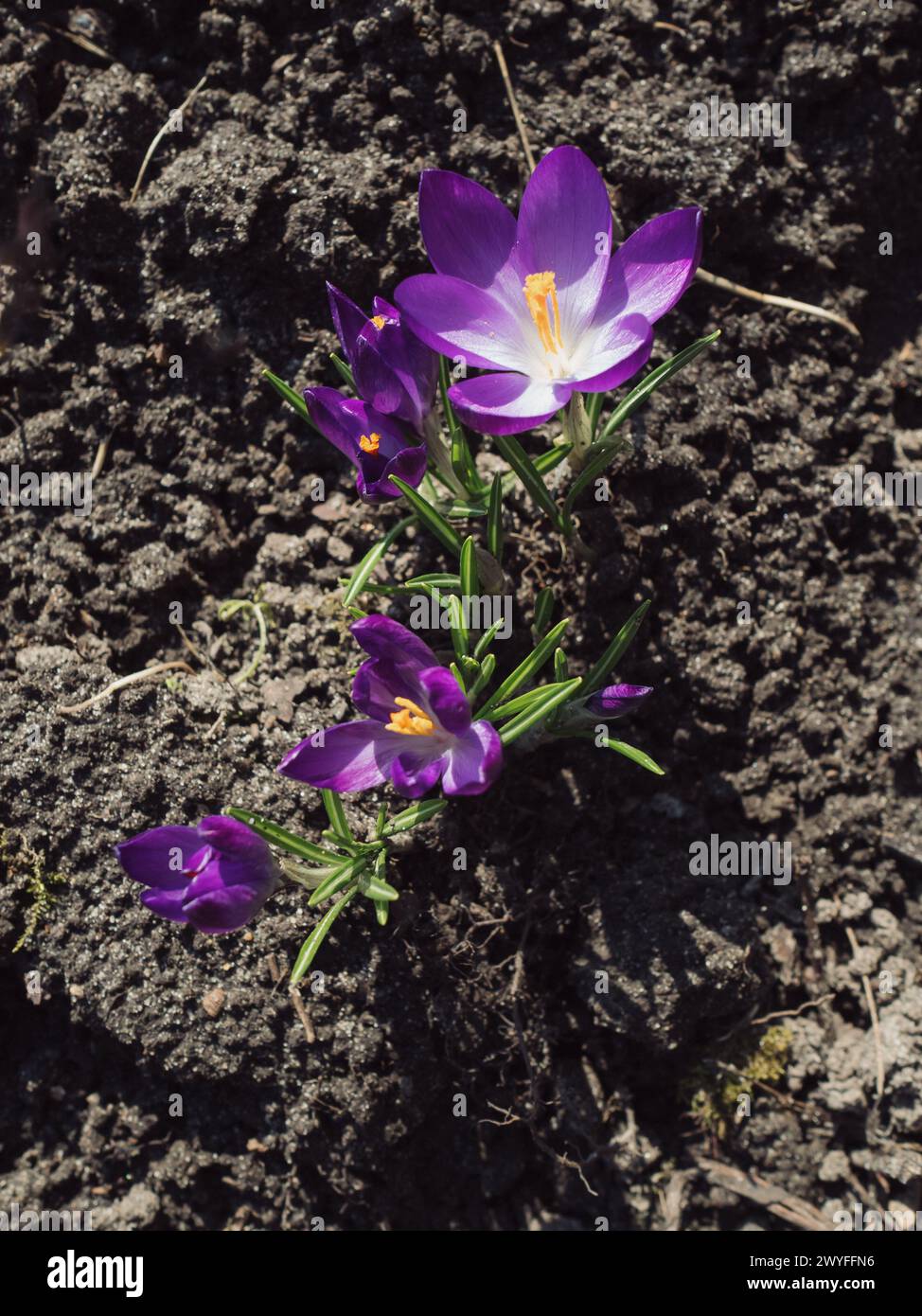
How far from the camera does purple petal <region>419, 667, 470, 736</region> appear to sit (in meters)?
2.03

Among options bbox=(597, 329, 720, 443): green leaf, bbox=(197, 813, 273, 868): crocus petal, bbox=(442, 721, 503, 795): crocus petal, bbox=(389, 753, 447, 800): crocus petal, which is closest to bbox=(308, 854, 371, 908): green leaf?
bbox=(197, 813, 273, 868): crocus petal

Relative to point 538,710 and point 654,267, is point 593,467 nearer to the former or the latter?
point 654,267

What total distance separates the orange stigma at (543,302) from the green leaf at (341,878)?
1213 millimetres

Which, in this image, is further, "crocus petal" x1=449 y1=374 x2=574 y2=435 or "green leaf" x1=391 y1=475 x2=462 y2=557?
"green leaf" x1=391 y1=475 x2=462 y2=557

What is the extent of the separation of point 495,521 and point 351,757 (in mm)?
669

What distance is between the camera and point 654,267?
2174mm

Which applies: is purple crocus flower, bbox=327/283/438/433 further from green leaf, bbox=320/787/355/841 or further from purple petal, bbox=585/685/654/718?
green leaf, bbox=320/787/355/841

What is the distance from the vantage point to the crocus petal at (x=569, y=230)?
2.23 m

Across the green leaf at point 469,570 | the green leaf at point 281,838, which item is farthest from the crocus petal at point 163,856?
the green leaf at point 469,570

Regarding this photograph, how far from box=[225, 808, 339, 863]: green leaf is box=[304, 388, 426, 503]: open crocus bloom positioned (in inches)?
29.3

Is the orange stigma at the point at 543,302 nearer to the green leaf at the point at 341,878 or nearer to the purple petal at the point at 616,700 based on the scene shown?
the purple petal at the point at 616,700
